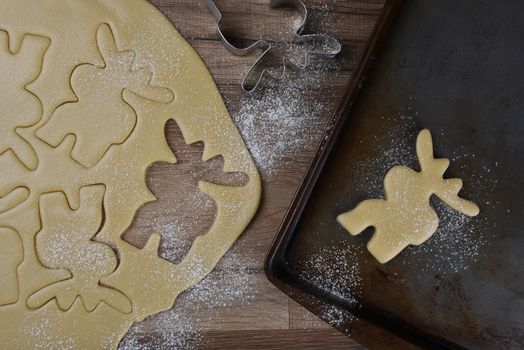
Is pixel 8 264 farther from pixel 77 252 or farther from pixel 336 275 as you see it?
pixel 336 275

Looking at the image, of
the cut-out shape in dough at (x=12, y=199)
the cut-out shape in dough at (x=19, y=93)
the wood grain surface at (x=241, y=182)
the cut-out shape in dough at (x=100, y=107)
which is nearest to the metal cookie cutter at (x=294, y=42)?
the wood grain surface at (x=241, y=182)

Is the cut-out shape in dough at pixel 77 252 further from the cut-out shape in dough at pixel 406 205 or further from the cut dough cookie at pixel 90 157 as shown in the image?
the cut-out shape in dough at pixel 406 205

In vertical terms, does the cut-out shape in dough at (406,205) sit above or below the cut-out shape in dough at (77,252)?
above

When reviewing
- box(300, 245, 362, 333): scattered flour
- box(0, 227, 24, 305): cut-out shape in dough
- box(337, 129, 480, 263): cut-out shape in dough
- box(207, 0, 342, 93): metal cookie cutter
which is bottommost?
box(0, 227, 24, 305): cut-out shape in dough

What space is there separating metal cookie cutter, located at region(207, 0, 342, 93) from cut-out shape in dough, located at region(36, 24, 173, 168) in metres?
0.19

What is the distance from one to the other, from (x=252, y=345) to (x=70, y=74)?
67cm

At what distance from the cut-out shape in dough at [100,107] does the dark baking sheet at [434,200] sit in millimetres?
392

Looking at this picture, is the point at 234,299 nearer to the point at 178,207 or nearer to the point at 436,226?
the point at 178,207

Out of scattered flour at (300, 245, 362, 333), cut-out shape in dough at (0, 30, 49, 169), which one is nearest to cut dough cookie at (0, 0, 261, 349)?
cut-out shape in dough at (0, 30, 49, 169)

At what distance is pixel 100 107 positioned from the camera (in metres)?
1.21

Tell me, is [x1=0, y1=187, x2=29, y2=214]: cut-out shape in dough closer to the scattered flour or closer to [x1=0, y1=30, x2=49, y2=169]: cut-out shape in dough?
[x1=0, y1=30, x2=49, y2=169]: cut-out shape in dough

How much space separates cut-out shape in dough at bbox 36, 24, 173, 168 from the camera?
1195 millimetres

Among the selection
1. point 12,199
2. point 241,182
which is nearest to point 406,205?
point 241,182

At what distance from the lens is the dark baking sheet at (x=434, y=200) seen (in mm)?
1181
